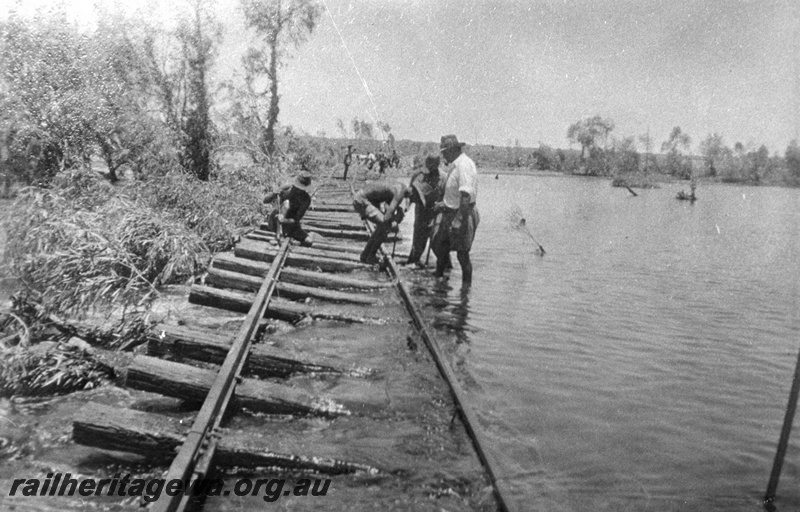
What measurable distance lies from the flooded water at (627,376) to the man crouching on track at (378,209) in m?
1.24

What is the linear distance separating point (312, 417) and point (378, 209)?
6383 millimetres

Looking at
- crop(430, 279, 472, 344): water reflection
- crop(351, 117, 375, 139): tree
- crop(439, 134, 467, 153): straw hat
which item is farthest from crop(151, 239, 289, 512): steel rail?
crop(351, 117, 375, 139): tree

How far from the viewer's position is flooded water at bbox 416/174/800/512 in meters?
3.66

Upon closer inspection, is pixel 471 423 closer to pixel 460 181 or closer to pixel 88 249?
pixel 88 249

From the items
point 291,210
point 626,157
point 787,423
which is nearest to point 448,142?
point 291,210

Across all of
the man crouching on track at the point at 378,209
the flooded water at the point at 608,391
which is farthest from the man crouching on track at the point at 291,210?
the flooded water at the point at 608,391

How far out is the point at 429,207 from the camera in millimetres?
9844

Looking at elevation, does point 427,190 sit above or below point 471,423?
above

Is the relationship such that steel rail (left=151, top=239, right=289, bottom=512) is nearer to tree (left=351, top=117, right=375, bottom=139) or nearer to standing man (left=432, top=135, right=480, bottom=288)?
standing man (left=432, top=135, right=480, bottom=288)

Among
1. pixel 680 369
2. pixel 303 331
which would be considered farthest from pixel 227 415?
pixel 680 369

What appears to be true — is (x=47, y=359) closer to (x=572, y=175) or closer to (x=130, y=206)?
(x=130, y=206)

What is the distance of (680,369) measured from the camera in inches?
243

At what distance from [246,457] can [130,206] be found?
5966mm

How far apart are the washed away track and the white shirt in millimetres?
2258
